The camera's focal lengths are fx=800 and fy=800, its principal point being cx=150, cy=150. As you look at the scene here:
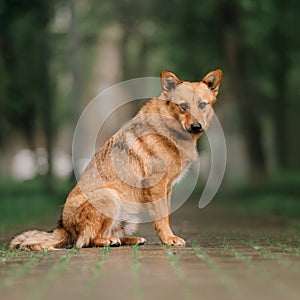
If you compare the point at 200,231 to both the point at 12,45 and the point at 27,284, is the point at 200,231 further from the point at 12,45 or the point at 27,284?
the point at 12,45

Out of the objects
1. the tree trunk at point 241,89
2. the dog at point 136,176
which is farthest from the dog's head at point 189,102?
the tree trunk at point 241,89

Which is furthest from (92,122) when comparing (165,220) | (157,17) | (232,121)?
(165,220)

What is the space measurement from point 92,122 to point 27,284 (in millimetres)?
53220

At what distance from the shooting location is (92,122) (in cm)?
5988

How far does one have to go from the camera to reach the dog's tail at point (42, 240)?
980 cm

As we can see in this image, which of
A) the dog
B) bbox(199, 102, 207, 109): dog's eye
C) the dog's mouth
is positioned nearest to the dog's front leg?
→ the dog

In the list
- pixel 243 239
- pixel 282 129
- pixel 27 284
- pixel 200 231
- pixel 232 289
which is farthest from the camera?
pixel 282 129

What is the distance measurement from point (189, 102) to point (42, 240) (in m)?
2.56

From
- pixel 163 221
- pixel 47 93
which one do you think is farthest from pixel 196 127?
pixel 47 93

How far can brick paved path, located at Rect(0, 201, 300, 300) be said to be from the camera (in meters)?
6.32

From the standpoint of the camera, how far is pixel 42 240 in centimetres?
985

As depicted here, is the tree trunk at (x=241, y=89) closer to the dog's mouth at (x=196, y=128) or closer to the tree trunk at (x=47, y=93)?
the tree trunk at (x=47, y=93)

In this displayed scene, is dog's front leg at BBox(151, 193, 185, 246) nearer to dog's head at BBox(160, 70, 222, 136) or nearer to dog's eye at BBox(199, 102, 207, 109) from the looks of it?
dog's head at BBox(160, 70, 222, 136)

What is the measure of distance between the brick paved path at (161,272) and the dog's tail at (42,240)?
345mm
